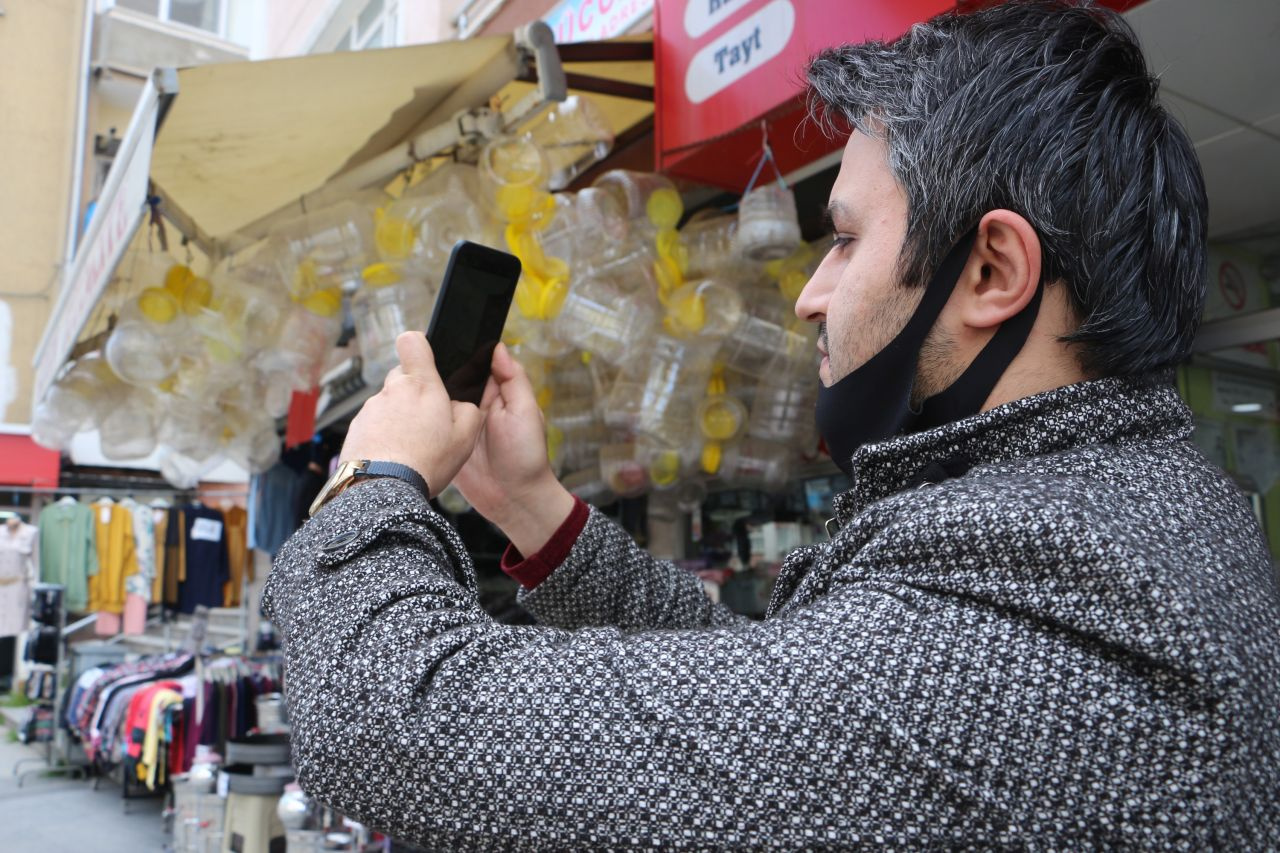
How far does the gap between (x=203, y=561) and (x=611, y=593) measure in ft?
28.5

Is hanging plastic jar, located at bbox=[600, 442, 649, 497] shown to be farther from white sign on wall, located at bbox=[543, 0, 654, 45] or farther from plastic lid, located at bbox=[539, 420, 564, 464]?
white sign on wall, located at bbox=[543, 0, 654, 45]

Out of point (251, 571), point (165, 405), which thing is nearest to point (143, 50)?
point (251, 571)

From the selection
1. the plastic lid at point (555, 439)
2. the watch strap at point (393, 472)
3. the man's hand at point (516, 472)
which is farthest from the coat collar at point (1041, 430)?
the plastic lid at point (555, 439)

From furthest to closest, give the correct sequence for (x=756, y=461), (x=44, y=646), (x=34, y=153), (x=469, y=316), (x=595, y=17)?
(x=34, y=153) < (x=44, y=646) < (x=595, y=17) < (x=756, y=461) < (x=469, y=316)

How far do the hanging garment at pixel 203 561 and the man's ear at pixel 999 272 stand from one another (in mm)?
9209

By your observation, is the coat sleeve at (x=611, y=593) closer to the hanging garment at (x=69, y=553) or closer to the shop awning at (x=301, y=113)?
the shop awning at (x=301, y=113)

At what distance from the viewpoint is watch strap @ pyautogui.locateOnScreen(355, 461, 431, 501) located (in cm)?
90

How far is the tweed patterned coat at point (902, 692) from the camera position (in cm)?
62

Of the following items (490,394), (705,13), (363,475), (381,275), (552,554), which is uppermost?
(705,13)

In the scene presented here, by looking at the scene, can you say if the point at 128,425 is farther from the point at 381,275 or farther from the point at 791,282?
the point at 791,282

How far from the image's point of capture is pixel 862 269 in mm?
901

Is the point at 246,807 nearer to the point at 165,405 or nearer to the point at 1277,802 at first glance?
the point at 165,405

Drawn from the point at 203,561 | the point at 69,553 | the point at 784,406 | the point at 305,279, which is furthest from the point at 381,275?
the point at 69,553

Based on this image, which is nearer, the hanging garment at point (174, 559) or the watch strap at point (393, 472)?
the watch strap at point (393, 472)
